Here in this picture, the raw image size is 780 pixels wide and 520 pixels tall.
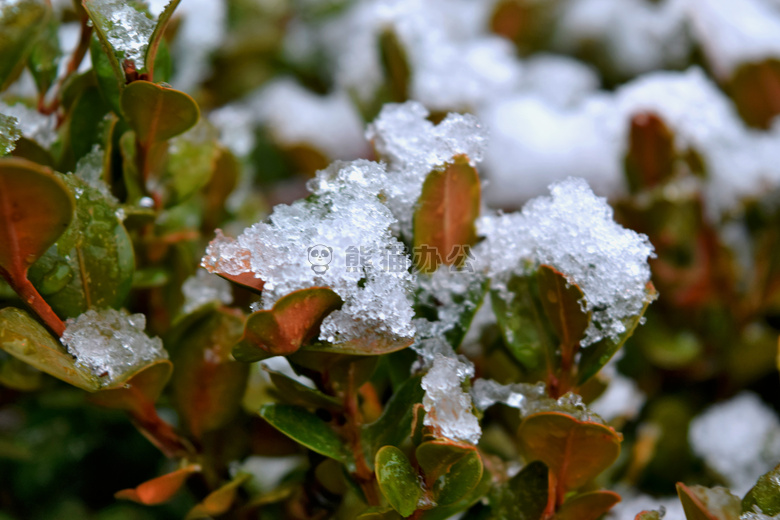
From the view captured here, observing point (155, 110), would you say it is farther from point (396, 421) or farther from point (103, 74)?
point (396, 421)

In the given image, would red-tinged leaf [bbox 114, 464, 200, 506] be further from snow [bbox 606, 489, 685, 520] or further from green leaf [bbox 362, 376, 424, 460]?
snow [bbox 606, 489, 685, 520]

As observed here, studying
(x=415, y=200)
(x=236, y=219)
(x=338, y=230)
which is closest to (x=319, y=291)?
(x=338, y=230)

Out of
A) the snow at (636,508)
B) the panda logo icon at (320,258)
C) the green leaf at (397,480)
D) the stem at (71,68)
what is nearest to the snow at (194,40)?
the stem at (71,68)

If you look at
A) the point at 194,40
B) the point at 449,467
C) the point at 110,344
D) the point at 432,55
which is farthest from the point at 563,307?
the point at 194,40

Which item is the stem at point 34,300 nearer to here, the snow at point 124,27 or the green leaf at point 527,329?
the snow at point 124,27

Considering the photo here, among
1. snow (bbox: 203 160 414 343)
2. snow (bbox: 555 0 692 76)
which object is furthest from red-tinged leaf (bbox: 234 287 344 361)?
snow (bbox: 555 0 692 76)

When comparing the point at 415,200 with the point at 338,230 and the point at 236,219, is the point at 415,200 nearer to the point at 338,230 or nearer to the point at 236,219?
the point at 338,230
